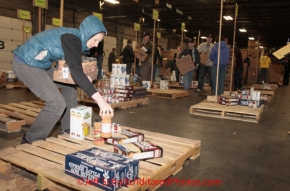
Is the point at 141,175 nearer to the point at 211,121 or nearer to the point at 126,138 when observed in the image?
the point at 126,138

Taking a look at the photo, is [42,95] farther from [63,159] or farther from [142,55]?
[142,55]

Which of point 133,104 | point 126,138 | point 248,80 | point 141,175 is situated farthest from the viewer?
point 248,80

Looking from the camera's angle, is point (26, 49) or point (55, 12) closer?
point (26, 49)

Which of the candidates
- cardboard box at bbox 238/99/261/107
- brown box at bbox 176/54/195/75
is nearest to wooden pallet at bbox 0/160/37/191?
cardboard box at bbox 238/99/261/107

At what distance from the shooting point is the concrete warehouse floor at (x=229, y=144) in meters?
→ 2.77

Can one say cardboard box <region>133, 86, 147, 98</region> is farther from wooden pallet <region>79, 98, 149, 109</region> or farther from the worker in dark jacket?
the worker in dark jacket

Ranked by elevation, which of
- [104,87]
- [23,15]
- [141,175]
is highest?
[23,15]

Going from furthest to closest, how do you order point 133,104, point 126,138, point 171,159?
Answer: point 133,104 < point 126,138 < point 171,159

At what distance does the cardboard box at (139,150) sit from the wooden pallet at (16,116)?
8.01 ft

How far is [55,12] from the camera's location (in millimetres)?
18641

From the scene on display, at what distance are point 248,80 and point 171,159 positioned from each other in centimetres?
1646

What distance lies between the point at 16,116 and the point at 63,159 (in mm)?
2618

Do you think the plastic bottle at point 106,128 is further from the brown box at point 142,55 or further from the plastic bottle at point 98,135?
the brown box at point 142,55

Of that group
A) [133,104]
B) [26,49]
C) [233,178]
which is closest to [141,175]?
[233,178]
